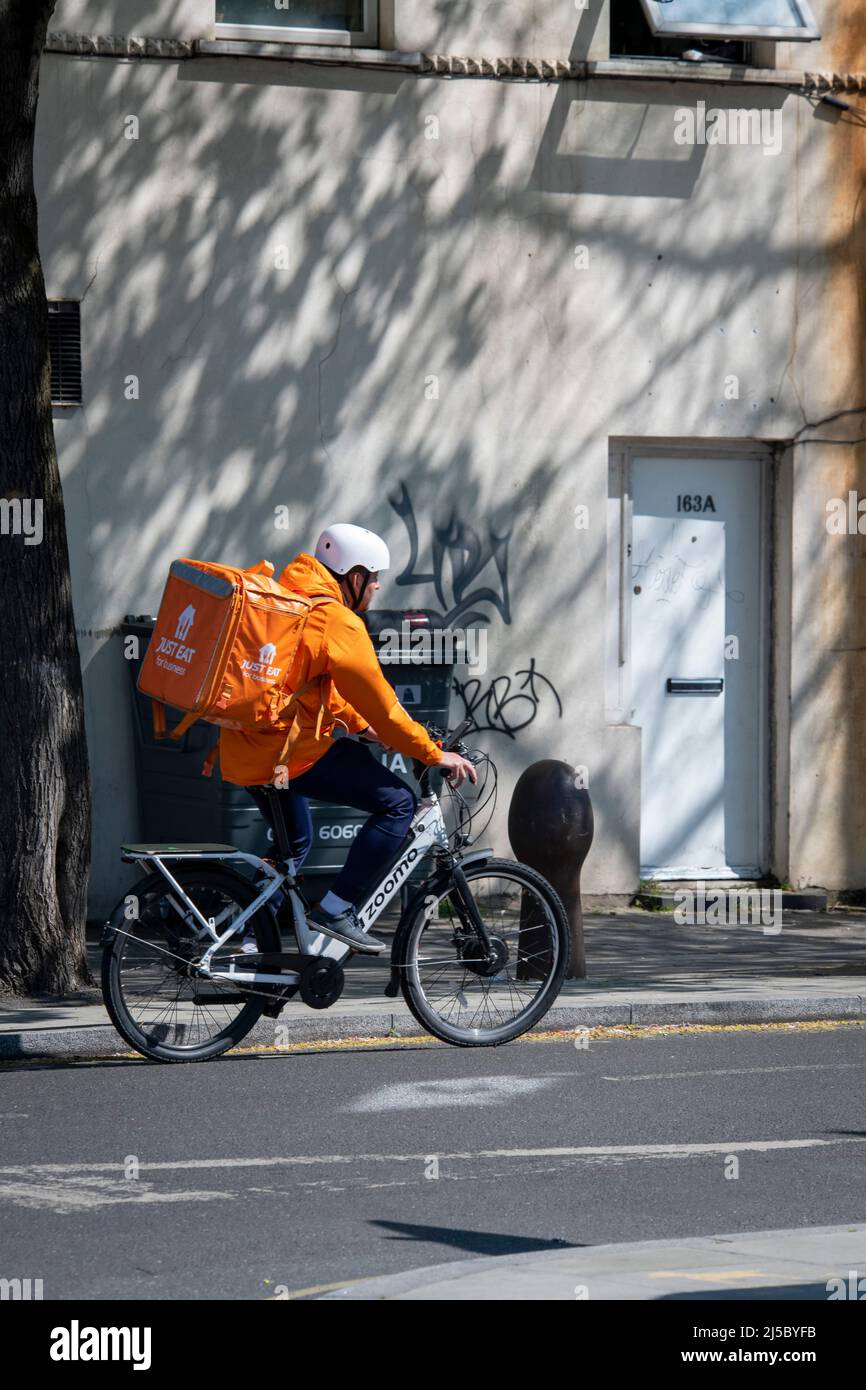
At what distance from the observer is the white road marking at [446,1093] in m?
6.71

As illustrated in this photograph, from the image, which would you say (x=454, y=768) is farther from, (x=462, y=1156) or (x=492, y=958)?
(x=462, y=1156)

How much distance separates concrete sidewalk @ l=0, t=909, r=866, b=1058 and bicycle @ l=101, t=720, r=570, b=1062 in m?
0.54

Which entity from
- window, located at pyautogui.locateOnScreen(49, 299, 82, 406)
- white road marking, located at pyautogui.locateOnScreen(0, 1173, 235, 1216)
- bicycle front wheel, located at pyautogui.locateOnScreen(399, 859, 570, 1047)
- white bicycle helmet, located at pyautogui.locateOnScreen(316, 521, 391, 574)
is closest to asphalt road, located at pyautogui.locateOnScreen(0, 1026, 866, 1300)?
white road marking, located at pyautogui.locateOnScreen(0, 1173, 235, 1216)

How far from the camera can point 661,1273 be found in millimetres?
4414

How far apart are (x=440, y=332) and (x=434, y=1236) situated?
25.7ft

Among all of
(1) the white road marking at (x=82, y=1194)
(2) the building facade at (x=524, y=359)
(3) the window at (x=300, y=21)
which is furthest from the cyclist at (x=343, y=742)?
(3) the window at (x=300, y=21)

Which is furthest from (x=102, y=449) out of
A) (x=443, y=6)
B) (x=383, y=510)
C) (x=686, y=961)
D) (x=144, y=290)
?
(x=686, y=961)

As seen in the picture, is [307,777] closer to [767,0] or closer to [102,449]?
[102,449]

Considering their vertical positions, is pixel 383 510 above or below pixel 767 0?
below

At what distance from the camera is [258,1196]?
547 cm

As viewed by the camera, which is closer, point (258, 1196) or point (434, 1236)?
point (434, 1236)

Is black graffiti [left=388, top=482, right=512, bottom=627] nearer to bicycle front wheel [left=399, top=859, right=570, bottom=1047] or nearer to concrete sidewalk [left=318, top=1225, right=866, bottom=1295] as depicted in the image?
bicycle front wheel [left=399, top=859, right=570, bottom=1047]

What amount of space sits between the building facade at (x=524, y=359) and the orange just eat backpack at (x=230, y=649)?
177 inches

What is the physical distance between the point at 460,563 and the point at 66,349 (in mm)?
2674
